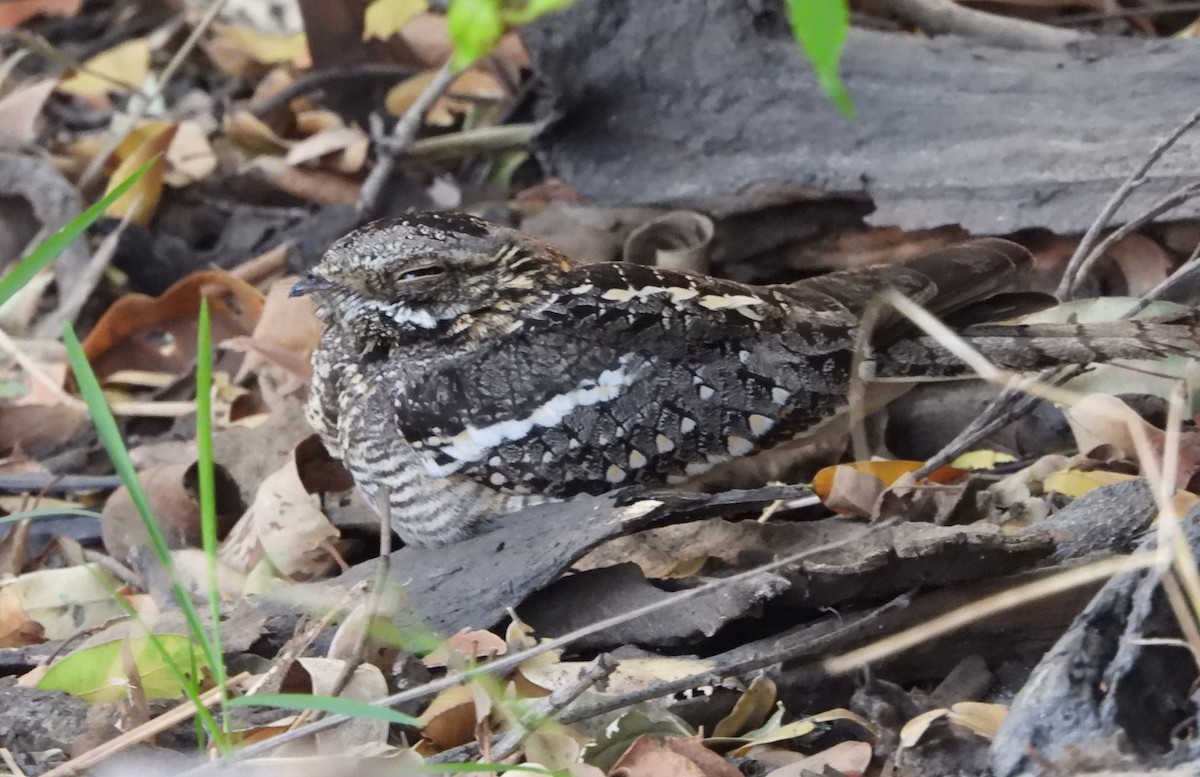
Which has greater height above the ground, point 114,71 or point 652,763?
point 114,71

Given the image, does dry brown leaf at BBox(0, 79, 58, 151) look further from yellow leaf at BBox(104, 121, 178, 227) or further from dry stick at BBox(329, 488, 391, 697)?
dry stick at BBox(329, 488, 391, 697)

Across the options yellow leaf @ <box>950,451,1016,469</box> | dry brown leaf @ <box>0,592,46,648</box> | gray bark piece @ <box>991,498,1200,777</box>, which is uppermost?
gray bark piece @ <box>991,498,1200,777</box>

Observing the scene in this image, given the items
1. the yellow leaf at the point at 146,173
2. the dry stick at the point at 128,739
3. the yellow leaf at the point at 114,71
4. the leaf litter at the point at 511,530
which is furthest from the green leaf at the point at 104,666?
the yellow leaf at the point at 114,71

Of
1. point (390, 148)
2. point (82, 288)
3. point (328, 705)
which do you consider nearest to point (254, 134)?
point (390, 148)

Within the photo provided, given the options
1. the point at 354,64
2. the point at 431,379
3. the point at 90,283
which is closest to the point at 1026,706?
the point at 431,379

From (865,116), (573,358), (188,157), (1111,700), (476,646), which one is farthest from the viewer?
(188,157)

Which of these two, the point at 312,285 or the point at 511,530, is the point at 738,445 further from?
the point at 312,285

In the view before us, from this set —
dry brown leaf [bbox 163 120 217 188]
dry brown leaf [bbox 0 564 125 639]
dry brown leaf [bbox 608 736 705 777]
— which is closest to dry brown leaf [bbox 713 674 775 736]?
dry brown leaf [bbox 608 736 705 777]
